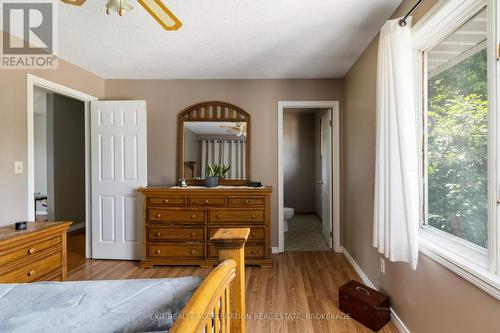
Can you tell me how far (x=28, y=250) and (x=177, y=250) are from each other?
4.44 feet

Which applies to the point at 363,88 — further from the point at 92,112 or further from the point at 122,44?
the point at 92,112

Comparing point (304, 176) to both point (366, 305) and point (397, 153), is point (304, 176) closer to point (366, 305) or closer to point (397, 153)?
point (366, 305)

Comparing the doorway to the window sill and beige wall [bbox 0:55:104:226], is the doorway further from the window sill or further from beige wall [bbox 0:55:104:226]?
beige wall [bbox 0:55:104:226]

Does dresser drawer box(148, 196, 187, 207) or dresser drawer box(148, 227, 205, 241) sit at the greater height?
dresser drawer box(148, 196, 187, 207)

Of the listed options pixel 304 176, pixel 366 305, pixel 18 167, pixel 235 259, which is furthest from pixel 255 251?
pixel 304 176

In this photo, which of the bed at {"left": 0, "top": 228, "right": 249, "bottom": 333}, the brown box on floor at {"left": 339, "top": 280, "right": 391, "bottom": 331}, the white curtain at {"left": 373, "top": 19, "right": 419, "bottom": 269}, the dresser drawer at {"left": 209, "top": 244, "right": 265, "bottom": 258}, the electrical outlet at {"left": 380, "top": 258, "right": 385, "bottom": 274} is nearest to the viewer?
the bed at {"left": 0, "top": 228, "right": 249, "bottom": 333}

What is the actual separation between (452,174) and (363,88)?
1352 mm

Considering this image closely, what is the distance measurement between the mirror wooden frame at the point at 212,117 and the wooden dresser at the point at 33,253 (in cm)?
148

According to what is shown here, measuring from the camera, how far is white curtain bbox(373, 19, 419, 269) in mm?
1452

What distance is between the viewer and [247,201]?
9.07ft

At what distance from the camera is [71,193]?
13.7ft

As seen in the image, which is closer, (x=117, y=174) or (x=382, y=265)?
(x=382, y=265)

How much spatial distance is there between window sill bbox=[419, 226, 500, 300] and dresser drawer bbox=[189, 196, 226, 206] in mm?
1909

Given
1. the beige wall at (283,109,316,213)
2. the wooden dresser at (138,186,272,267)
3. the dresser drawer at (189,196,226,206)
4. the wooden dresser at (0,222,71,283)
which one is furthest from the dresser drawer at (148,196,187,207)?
the beige wall at (283,109,316,213)
